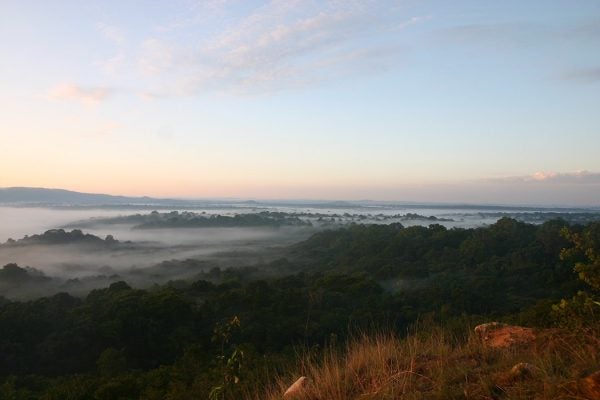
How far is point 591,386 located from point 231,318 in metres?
14.3

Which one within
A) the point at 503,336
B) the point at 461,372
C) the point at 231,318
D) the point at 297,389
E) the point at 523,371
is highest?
the point at 523,371

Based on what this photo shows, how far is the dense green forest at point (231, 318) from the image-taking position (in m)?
11.3

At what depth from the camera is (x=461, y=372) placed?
4.45m

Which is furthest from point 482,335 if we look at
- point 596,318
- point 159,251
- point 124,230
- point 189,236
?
point 124,230

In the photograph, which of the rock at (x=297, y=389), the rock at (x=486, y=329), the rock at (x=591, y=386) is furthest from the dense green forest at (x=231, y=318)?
the rock at (x=591, y=386)

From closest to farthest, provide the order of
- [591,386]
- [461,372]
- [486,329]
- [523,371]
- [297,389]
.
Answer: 1. [591,386]
2. [523,371]
3. [461,372]
4. [297,389]
5. [486,329]

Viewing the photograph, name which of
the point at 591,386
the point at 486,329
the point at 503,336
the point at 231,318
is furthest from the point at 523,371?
the point at 231,318

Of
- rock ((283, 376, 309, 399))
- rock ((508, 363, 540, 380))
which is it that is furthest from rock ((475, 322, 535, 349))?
rock ((283, 376, 309, 399))

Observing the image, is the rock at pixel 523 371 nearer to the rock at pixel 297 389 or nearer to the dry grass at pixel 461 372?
the dry grass at pixel 461 372

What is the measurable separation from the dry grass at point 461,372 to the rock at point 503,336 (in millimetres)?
238

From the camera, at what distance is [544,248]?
41094 mm

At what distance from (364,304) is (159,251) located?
5832 cm

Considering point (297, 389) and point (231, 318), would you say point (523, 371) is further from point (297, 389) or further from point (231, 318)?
point (231, 318)

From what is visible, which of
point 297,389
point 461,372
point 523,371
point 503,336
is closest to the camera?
point 523,371
